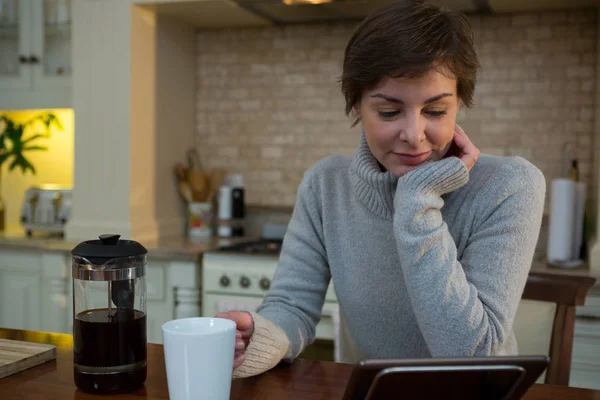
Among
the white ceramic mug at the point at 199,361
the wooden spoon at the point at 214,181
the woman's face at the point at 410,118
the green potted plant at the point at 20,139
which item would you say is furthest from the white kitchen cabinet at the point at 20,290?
the white ceramic mug at the point at 199,361

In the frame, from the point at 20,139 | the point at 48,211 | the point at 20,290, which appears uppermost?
the point at 20,139

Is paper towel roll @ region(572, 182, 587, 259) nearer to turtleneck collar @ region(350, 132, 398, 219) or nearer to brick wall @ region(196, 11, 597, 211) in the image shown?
brick wall @ region(196, 11, 597, 211)

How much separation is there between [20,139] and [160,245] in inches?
41.7

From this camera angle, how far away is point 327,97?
A: 317cm

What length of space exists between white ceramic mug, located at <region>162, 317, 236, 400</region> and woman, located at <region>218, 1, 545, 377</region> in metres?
0.18

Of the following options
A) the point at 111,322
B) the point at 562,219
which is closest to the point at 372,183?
the point at 111,322

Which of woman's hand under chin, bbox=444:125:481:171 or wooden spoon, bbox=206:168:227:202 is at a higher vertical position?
woman's hand under chin, bbox=444:125:481:171

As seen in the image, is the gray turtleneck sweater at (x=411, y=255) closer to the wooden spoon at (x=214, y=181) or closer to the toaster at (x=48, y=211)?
the wooden spoon at (x=214, y=181)

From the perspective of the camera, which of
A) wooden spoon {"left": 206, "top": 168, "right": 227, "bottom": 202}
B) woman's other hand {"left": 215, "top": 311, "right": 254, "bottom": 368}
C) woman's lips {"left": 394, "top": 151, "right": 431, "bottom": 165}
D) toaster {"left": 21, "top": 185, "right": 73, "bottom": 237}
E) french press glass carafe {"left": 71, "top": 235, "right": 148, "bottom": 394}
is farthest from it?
wooden spoon {"left": 206, "top": 168, "right": 227, "bottom": 202}

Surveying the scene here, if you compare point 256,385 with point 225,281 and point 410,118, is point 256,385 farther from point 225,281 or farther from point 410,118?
point 225,281

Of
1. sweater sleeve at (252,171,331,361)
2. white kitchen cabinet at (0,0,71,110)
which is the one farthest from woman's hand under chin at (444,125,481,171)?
→ white kitchen cabinet at (0,0,71,110)

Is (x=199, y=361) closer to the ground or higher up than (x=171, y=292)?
higher up

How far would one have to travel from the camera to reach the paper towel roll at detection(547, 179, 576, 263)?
8.22 feet

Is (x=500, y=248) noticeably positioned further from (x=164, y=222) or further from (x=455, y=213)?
(x=164, y=222)
